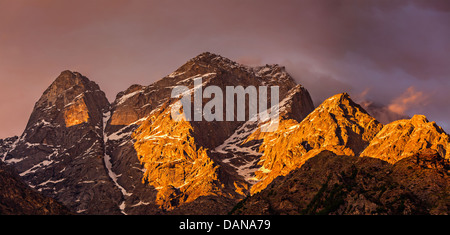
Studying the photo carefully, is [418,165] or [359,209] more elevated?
[418,165]
